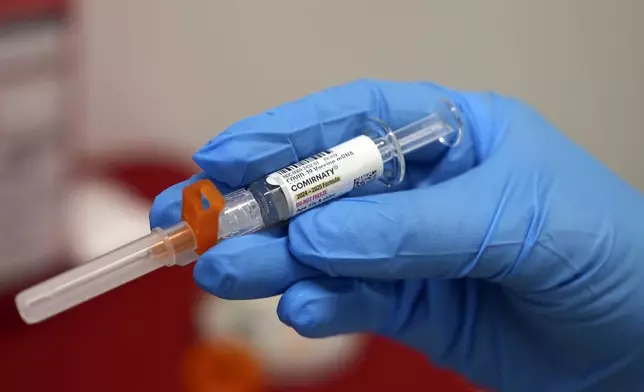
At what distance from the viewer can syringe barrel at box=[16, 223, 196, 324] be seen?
471mm

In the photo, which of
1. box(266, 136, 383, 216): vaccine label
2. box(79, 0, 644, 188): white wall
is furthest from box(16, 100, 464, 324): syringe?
box(79, 0, 644, 188): white wall

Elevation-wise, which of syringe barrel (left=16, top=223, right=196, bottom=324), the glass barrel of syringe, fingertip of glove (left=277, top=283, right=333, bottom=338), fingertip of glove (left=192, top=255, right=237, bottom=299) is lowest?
fingertip of glove (left=277, top=283, right=333, bottom=338)

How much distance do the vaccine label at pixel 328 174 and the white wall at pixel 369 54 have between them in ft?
1.63

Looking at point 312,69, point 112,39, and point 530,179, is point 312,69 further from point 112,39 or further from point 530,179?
point 530,179

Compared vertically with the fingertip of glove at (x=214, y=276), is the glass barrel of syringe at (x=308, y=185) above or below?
above

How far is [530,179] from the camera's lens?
670mm

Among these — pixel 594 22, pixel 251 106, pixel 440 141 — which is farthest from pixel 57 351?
pixel 594 22

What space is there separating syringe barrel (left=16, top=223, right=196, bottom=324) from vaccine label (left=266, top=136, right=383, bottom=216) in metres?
0.09

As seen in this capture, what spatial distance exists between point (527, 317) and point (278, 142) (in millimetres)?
336

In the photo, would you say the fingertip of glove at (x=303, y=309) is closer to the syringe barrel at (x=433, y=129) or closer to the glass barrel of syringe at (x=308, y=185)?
the glass barrel of syringe at (x=308, y=185)

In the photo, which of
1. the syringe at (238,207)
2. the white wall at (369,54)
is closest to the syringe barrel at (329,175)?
the syringe at (238,207)

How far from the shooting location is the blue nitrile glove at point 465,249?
0.59m

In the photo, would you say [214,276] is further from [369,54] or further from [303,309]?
[369,54]

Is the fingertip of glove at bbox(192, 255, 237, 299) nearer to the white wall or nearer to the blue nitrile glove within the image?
the blue nitrile glove
